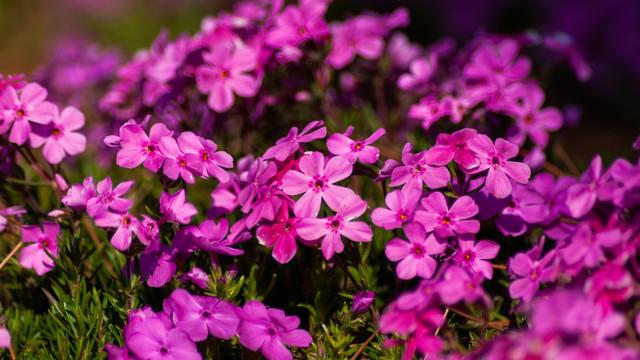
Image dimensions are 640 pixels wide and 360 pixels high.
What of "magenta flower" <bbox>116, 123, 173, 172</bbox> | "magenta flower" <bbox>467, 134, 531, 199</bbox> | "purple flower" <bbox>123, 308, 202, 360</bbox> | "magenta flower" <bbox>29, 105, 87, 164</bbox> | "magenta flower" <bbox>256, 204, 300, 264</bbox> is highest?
"magenta flower" <bbox>116, 123, 173, 172</bbox>

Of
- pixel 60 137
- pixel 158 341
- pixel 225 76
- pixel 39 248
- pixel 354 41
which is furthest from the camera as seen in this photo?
pixel 354 41

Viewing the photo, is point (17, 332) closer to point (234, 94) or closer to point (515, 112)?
point (234, 94)

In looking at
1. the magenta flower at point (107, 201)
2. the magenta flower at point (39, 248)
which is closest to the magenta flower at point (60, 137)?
the magenta flower at point (39, 248)

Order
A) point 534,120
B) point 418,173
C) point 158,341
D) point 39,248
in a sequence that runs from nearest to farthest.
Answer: point 158,341
point 418,173
point 39,248
point 534,120

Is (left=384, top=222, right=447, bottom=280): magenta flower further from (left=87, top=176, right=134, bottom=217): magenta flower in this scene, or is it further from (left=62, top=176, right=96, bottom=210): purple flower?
(left=62, top=176, right=96, bottom=210): purple flower

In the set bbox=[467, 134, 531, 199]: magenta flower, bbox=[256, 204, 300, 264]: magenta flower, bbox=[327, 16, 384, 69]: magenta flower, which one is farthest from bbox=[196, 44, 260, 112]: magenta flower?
bbox=[467, 134, 531, 199]: magenta flower

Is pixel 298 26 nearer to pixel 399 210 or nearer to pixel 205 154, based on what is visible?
pixel 205 154

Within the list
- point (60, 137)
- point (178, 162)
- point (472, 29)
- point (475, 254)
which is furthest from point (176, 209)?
point (472, 29)
